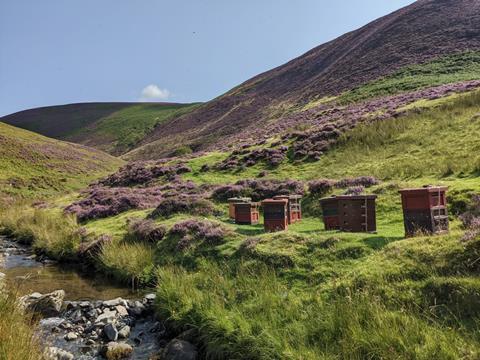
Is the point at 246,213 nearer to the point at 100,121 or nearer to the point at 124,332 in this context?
the point at 124,332

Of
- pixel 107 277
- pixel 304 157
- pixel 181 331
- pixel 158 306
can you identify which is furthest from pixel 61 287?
pixel 304 157

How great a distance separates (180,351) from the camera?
9.02m

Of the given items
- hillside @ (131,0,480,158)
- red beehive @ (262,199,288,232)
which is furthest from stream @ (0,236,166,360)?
hillside @ (131,0,480,158)

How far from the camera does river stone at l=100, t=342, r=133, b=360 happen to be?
9.72 meters

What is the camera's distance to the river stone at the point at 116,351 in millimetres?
9719

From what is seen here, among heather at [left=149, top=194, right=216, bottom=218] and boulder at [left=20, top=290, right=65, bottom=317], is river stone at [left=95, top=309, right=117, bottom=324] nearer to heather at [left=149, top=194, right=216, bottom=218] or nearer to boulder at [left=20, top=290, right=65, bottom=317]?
boulder at [left=20, top=290, right=65, bottom=317]

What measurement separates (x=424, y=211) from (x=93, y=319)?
989 cm

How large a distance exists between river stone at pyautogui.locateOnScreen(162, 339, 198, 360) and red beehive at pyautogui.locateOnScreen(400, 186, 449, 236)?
6.41 meters

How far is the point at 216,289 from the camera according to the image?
→ 34.7 ft

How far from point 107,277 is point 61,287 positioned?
1704mm

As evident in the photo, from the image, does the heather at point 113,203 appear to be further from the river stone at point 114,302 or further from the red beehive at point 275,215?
the river stone at point 114,302

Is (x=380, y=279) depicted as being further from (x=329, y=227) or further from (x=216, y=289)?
(x=329, y=227)

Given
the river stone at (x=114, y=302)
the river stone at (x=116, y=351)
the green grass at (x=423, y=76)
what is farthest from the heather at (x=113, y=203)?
the green grass at (x=423, y=76)

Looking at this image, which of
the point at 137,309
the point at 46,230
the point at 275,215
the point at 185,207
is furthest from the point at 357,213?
the point at 46,230
